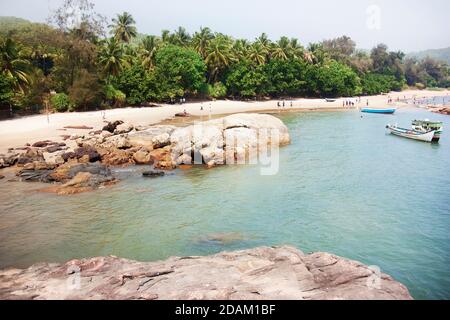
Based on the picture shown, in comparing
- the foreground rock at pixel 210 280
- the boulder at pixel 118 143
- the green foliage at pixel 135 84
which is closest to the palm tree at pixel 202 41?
the green foliage at pixel 135 84

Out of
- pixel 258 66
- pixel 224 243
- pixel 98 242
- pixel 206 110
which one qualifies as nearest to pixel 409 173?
pixel 224 243

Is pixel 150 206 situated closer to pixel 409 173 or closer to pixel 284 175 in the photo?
pixel 284 175

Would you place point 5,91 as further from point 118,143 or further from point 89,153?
point 89,153

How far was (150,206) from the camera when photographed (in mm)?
21219

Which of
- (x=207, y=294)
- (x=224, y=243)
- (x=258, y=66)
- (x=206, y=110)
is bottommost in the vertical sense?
(x=224, y=243)

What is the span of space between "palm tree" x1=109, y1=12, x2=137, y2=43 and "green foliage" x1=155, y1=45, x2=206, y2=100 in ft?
41.9

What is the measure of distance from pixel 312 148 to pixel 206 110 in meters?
30.3

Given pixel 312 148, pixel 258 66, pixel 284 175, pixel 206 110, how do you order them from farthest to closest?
pixel 258 66 < pixel 206 110 < pixel 312 148 < pixel 284 175

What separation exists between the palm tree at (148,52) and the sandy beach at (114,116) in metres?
10.0

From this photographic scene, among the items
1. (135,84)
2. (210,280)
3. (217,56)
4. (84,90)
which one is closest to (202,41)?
(217,56)

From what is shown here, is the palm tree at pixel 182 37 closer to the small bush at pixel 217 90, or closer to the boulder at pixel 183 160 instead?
the small bush at pixel 217 90

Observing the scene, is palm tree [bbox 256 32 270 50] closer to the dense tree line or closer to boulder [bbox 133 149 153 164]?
the dense tree line

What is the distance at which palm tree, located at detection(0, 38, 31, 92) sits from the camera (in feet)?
146

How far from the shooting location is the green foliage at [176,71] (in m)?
63.0
